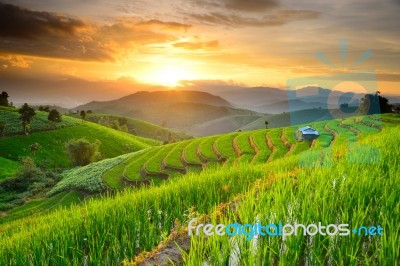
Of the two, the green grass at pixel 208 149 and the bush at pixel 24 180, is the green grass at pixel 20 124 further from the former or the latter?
the green grass at pixel 208 149

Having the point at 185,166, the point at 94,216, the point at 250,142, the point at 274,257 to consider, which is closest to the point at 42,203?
the point at 185,166

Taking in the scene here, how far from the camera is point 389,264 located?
369 centimetres

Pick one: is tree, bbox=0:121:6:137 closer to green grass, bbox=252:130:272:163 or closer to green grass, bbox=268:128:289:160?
green grass, bbox=252:130:272:163

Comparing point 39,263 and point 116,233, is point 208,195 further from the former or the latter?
point 39,263

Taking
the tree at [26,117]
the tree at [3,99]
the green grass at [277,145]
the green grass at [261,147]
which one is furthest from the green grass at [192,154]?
the tree at [3,99]

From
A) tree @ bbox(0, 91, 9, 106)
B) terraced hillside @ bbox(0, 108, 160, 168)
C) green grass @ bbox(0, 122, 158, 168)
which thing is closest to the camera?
green grass @ bbox(0, 122, 158, 168)

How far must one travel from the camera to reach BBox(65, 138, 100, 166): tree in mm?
102000

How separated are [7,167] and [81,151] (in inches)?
839

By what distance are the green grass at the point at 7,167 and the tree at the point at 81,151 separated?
1602 centimetres

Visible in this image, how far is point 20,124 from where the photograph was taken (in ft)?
444

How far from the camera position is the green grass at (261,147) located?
54.4 m

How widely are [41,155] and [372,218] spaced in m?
124

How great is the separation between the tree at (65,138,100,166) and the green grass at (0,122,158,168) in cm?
1132

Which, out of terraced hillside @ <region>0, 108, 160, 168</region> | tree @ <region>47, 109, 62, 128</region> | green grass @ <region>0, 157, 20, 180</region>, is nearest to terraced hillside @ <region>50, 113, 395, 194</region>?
green grass @ <region>0, 157, 20, 180</region>
